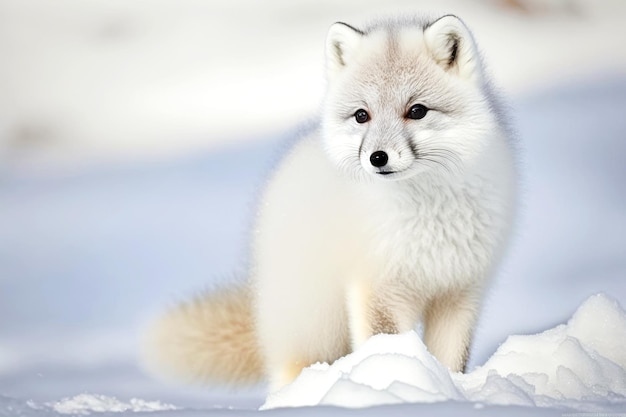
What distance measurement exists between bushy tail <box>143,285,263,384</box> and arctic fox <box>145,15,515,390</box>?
0.10 ft

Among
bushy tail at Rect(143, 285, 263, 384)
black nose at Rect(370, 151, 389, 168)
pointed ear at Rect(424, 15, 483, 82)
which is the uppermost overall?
pointed ear at Rect(424, 15, 483, 82)

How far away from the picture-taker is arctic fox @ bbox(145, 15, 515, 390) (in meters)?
1.55

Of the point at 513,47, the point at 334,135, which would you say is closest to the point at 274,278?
the point at 334,135

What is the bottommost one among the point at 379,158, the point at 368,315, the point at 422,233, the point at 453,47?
the point at 368,315

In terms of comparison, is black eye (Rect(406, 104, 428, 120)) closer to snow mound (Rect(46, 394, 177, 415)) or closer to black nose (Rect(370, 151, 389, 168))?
black nose (Rect(370, 151, 389, 168))

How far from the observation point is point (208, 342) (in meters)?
1.83

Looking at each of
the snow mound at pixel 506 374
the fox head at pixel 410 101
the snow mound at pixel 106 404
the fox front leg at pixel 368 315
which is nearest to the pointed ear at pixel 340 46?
the fox head at pixel 410 101

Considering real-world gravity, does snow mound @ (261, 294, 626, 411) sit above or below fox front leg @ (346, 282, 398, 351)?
below

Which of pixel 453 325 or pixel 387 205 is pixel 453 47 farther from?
pixel 453 325

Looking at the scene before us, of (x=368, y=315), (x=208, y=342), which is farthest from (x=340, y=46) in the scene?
(x=208, y=342)

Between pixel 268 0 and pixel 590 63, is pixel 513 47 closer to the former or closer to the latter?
pixel 590 63

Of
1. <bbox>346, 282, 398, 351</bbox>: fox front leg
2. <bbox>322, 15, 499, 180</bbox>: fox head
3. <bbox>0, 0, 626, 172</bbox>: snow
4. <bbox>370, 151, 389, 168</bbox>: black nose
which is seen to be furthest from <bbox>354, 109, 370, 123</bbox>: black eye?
<bbox>0, 0, 626, 172</bbox>: snow

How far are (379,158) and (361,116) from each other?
0.13 metres

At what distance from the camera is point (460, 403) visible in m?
1.27
